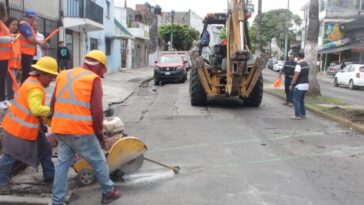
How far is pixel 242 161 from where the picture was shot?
780 cm

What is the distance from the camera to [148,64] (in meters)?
56.5

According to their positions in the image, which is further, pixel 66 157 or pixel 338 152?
pixel 338 152

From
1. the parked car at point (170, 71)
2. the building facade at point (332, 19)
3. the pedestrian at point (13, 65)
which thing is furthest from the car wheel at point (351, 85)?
the pedestrian at point (13, 65)

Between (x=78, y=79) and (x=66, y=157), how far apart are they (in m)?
0.87

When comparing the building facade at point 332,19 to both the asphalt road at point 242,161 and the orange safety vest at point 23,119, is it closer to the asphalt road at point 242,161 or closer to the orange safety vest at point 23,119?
the asphalt road at point 242,161

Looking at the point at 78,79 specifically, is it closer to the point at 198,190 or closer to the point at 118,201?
the point at 118,201

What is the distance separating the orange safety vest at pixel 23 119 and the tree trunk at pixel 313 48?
1336 cm

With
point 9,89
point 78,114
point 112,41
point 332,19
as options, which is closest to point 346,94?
point 112,41

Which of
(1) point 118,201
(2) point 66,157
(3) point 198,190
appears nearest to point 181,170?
(3) point 198,190

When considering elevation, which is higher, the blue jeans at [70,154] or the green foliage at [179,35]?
the green foliage at [179,35]

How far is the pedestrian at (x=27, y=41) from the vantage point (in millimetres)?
9039

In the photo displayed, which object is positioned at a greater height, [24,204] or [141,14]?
Answer: [141,14]

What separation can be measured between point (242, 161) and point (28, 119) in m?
3.46

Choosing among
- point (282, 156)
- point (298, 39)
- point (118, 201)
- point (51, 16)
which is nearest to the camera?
point (118, 201)
